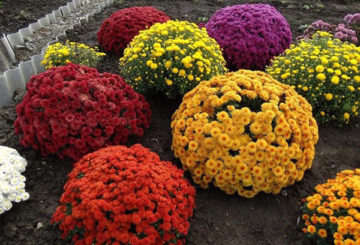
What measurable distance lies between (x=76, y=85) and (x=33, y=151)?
3.09 feet

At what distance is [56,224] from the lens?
319cm

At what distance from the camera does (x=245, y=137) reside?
10.9 feet

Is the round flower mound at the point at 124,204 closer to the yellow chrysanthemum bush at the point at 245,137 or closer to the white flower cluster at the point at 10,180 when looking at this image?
the yellow chrysanthemum bush at the point at 245,137

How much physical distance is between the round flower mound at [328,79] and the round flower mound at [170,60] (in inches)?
44.3

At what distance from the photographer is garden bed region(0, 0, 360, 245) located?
3201 mm

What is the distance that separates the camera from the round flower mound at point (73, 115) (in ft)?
12.1

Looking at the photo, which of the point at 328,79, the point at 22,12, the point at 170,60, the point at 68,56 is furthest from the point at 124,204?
the point at 22,12

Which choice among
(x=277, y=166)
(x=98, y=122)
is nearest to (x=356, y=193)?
(x=277, y=166)

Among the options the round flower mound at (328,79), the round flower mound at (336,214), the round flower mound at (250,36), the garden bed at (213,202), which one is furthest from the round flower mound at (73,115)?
the round flower mound at (250,36)

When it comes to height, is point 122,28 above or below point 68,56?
above

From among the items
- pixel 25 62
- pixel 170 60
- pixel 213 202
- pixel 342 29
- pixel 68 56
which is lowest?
pixel 213 202

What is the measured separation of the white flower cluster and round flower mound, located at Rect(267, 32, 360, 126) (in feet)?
11.5

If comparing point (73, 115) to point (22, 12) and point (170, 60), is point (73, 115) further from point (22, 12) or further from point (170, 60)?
point (22, 12)

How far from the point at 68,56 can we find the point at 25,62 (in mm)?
748
